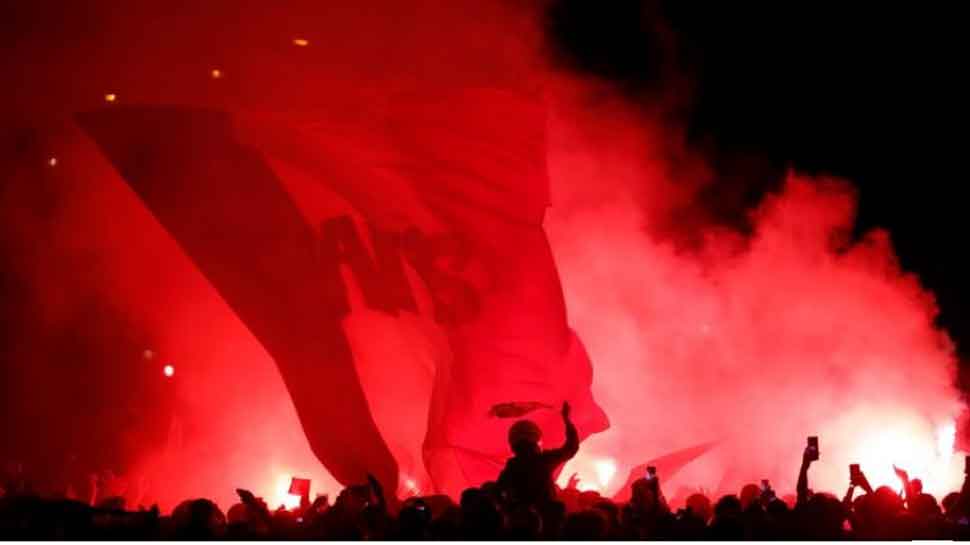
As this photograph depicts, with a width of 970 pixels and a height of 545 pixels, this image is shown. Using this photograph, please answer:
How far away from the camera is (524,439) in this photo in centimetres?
511

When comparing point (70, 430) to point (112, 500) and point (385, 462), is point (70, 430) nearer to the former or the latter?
point (385, 462)

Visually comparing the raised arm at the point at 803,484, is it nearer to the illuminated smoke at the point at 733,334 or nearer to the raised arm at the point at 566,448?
the raised arm at the point at 566,448

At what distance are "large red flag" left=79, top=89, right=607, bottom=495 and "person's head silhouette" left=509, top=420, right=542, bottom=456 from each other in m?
1.94

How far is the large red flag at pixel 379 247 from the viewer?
732 cm

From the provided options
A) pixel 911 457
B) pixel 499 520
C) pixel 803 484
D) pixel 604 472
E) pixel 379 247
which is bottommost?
pixel 499 520

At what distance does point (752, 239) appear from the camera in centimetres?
1179

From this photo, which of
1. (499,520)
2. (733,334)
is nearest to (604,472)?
(733,334)

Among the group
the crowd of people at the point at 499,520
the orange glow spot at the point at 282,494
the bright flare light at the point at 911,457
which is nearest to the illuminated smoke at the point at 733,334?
the bright flare light at the point at 911,457

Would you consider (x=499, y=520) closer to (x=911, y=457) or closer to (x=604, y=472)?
(x=604, y=472)

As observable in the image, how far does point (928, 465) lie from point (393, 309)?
4.54m

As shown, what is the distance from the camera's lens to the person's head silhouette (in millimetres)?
5074

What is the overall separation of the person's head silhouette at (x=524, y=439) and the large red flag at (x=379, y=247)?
6.35ft

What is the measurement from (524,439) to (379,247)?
2.79 metres

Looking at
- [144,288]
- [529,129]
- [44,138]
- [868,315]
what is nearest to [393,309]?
[529,129]
